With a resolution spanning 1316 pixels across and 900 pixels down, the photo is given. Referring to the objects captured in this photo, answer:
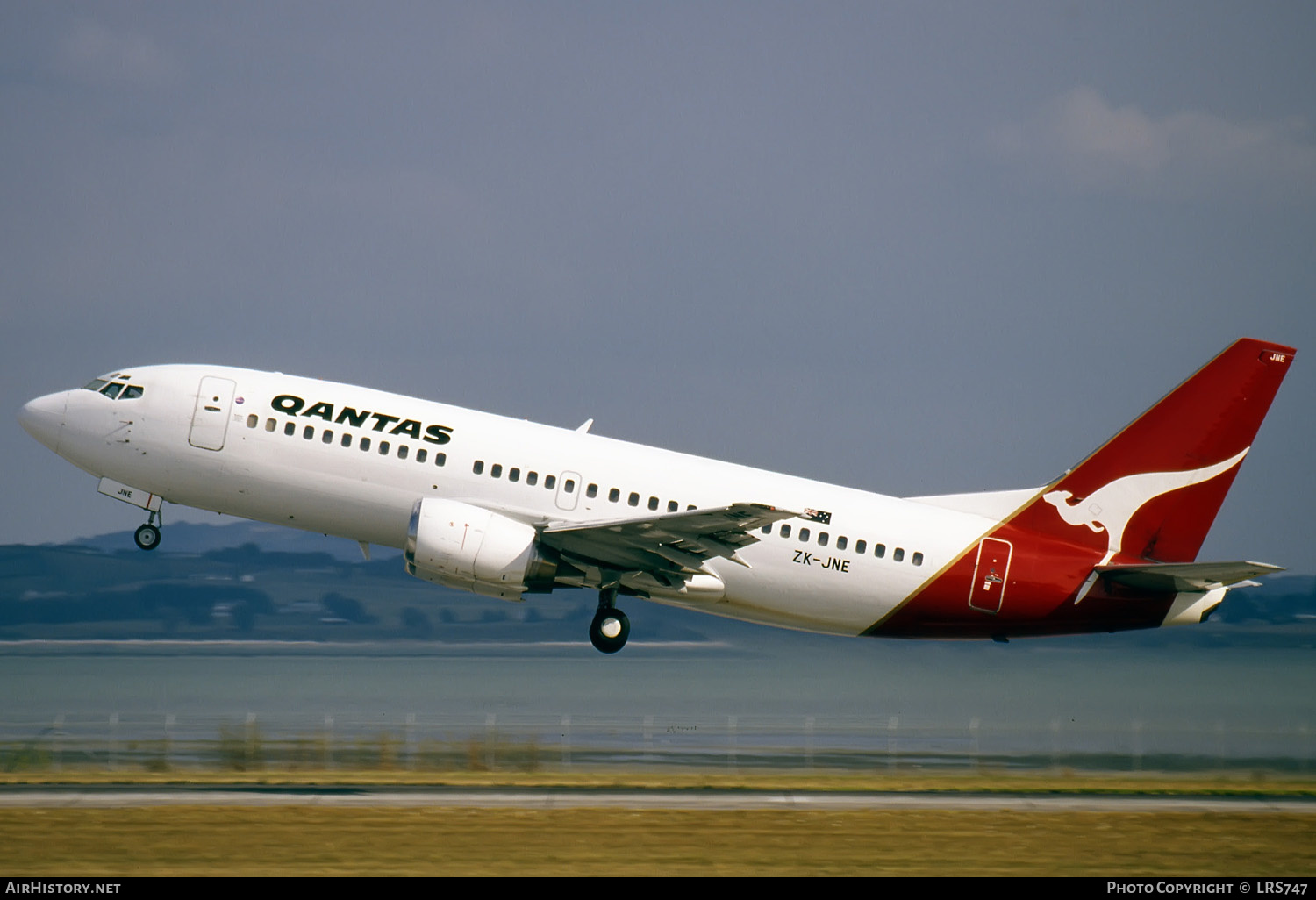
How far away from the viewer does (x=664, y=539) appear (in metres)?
29.5

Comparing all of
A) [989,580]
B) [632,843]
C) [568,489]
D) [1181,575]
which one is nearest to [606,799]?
[632,843]

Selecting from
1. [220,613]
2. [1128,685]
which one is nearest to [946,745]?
[1128,685]

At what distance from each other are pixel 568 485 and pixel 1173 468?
1423 cm

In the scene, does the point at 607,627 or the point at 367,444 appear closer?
the point at 367,444

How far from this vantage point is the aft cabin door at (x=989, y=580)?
1248 inches

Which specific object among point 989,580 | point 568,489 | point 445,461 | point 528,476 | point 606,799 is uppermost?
point 445,461

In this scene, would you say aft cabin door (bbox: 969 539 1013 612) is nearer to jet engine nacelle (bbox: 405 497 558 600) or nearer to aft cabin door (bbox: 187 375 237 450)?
jet engine nacelle (bbox: 405 497 558 600)

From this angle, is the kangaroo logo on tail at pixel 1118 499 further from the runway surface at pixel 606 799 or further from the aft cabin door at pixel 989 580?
the runway surface at pixel 606 799

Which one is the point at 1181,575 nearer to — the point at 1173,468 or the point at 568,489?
the point at 1173,468

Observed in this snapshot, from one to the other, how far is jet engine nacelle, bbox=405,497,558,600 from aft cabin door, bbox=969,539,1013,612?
935 cm

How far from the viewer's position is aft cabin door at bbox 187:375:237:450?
30.2m

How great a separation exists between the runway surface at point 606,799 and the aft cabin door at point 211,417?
7.29 m

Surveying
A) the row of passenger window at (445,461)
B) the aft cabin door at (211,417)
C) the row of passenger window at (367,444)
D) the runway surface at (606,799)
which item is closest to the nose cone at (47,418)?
the aft cabin door at (211,417)

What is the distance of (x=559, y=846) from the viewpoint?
2356cm
